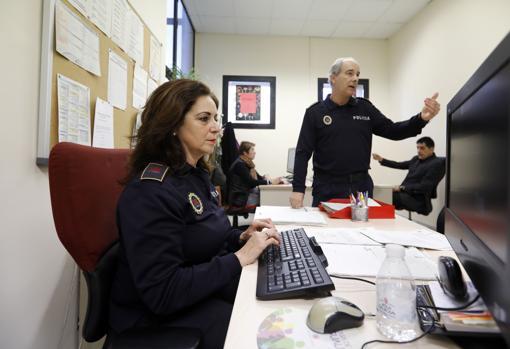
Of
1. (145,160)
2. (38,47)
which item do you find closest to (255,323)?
(145,160)

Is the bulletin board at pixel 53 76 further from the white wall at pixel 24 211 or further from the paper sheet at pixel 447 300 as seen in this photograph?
the paper sheet at pixel 447 300

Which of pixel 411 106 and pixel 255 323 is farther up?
pixel 411 106

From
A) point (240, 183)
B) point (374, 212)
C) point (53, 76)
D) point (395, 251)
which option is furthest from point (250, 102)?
point (395, 251)

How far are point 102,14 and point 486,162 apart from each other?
1.60 m

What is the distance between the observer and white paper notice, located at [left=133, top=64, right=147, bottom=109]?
5.82 feet

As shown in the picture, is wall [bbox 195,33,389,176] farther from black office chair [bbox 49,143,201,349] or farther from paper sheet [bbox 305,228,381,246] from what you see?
black office chair [bbox 49,143,201,349]

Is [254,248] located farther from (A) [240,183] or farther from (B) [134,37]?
(A) [240,183]

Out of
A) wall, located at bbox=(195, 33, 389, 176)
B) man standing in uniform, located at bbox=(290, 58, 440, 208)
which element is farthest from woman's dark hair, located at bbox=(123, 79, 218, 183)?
wall, located at bbox=(195, 33, 389, 176)

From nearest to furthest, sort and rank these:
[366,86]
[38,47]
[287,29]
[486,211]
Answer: [486,211] → [38,47] → [287,29] → [366,86]

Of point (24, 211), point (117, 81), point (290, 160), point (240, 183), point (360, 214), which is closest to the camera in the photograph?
point (24, 211)

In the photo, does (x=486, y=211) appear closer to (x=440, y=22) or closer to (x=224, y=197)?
(x=224, y=197)

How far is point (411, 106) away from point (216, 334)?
426cm

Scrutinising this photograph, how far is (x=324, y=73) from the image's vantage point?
15.1 feet

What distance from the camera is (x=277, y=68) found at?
4.60 meters
